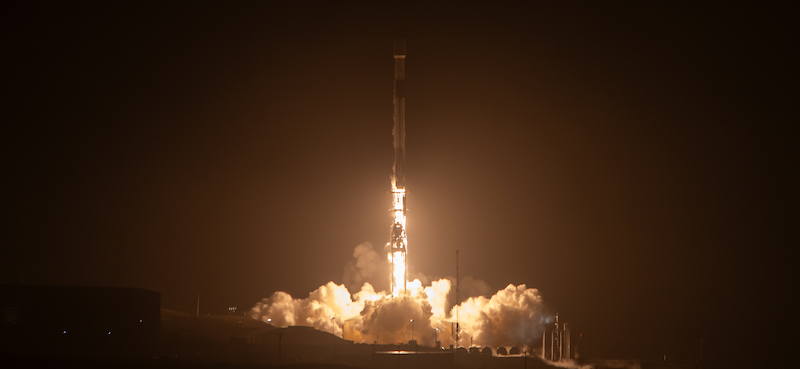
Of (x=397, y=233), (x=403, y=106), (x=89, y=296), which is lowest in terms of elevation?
(x=89, y=296)

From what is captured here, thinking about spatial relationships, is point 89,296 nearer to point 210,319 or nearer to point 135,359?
point 135,359

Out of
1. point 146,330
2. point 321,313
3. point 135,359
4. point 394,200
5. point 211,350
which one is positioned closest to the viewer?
point 135,359

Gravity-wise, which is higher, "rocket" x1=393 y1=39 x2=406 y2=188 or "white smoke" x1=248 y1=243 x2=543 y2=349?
"rocket" x1=393 y1=39 x2=406 y2=188

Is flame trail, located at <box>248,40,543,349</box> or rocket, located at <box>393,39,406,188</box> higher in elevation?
rocket, located at <box>393,39,406,188</box>

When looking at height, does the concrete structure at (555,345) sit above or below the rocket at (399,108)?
below

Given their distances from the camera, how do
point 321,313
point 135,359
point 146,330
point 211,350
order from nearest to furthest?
point 135,359
point 146,330
point 211,350
point 321,313

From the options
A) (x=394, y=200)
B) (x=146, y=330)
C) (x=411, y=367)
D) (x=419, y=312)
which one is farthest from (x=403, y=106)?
(x=146, y=330)

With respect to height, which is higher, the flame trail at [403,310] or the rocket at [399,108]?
the rocket at [399,108]

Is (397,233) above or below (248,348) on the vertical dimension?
above

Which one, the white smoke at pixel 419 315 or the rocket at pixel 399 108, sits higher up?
the rocket at pixel 399 108

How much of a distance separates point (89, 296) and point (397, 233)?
1343 inches

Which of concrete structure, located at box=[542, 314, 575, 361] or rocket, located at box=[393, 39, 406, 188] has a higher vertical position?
rocket, located at box=[393, 39, 406, 188]

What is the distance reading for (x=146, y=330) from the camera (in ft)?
274

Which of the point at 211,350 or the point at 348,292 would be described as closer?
the point at 211,350
